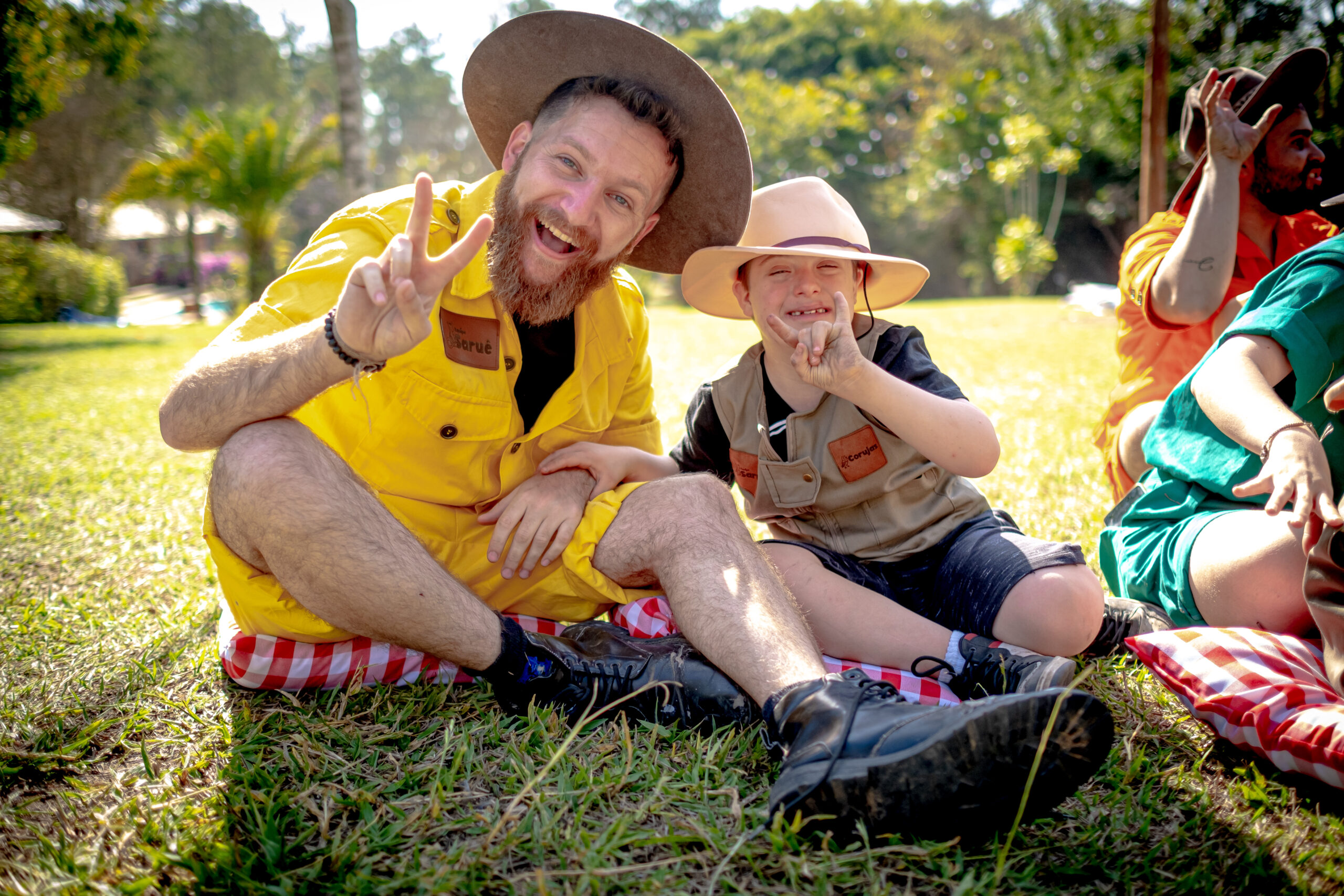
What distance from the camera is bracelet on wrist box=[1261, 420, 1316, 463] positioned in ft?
5.42

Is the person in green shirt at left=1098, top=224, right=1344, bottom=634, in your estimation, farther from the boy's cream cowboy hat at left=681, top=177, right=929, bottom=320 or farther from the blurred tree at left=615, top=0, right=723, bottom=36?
the blurred tree at left=615, top=0, right=723, bottom=36

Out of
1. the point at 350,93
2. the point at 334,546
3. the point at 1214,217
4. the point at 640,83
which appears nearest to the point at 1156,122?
the point at 1214,217

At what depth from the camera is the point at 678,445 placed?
8.48 ft

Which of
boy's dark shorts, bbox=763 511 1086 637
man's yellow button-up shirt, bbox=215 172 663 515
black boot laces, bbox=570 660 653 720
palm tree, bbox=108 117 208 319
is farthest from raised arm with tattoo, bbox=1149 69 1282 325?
palm tree, bbox=108 117 208 319

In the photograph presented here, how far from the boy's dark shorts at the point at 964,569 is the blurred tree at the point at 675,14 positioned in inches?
2244

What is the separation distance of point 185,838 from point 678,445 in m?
1.61

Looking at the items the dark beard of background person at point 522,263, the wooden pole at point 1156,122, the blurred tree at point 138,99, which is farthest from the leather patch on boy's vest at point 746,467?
the blurred tree at point 138,99

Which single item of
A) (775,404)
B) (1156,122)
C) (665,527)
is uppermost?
(1156,122)

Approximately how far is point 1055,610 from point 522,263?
1.60 meters

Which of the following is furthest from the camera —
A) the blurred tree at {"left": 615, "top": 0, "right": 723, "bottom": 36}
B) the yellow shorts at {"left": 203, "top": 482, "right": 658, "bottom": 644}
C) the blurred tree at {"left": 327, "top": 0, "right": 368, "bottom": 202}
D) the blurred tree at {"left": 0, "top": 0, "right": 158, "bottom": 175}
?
the blurred tree at {"left": 615, "top": 0, "right": 723, "bottom": 36}

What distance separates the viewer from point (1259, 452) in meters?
1.70

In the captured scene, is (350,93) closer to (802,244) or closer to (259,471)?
(802,244)

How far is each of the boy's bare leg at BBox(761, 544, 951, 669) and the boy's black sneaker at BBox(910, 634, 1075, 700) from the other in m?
0.05

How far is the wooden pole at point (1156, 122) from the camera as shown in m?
6.78
